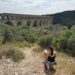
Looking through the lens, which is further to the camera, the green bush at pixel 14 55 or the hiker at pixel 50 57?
the green bush at pixel 14 55

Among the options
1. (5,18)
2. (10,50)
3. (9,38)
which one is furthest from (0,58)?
(5,18)

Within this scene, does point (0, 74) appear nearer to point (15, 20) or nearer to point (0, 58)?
point (0, 58)

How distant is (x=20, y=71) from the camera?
31.2ft

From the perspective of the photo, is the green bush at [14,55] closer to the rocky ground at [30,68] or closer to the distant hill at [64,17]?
the rocky ground at [30,68]

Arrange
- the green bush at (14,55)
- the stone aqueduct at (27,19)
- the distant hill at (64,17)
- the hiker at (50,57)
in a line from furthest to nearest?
1. the distant hill at (64,17)
2. the stone aqueduct at (27,19)
3. the green bush at (14,55)
4. the hiker at (50,57)

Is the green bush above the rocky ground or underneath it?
above

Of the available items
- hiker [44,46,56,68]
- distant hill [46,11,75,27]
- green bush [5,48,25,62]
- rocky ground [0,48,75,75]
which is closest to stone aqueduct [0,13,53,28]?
distant hill [46,11,75,27]

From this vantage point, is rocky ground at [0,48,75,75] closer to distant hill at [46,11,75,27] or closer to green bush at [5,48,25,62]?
green bush at [5,48,25,62]

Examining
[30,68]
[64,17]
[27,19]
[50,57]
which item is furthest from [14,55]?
[64,17]

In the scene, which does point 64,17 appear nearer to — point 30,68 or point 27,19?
point 27,19

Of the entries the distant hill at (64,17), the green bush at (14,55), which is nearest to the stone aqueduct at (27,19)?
the distant hill at (64,17)

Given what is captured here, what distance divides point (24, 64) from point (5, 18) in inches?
1575

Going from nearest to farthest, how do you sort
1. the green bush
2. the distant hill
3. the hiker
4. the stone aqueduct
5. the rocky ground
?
the rocky ground
the hiker
the green bush
the stone aqueduct
the distant hill

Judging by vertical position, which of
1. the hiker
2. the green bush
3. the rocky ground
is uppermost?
the hiker
